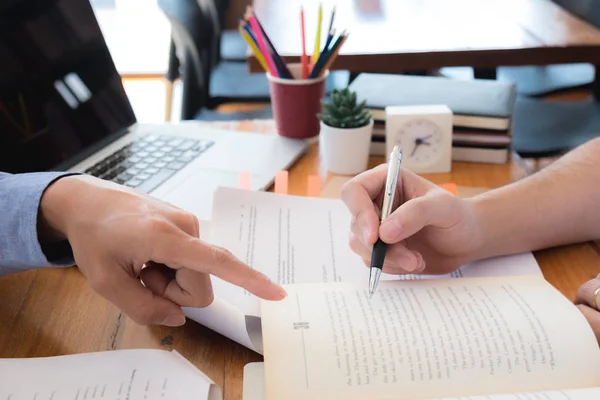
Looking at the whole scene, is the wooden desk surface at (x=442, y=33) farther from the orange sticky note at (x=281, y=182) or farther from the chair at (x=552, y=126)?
the orange sticky note at (x=281, y=182)

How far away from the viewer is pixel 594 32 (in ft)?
4.92

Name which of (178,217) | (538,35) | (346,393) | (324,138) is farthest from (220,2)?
(346,393)

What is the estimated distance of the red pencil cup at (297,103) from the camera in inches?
38.7

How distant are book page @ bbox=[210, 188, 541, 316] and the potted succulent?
13cm

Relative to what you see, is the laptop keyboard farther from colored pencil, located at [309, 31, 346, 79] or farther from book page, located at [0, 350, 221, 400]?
book page, located at [0, 350, 221, 400]

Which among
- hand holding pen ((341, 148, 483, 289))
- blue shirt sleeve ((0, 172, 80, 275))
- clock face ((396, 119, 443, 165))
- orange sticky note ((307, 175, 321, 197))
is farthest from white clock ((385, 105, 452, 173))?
blue shirt sleeve ((0, 172, 80, 275))

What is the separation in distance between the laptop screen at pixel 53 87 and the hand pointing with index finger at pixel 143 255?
0.30m

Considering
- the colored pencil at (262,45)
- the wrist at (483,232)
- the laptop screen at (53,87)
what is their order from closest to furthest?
the wrist at (483,232) < the laptop screen at (53,87) < the colored pencil at (262,45)

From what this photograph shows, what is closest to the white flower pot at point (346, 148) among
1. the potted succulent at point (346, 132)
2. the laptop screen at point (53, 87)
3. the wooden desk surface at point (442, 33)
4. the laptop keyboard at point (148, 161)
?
the potted succulent at point (346, 132)

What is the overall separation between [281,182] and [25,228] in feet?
1.25

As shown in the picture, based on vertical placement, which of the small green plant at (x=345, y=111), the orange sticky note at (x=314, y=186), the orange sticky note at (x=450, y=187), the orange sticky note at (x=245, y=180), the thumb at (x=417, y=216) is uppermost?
the thumb at (x=417, y=216)

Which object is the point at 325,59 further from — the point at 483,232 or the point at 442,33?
the point at 442,33

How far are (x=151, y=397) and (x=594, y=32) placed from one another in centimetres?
146

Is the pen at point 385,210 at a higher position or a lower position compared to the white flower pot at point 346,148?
higher
